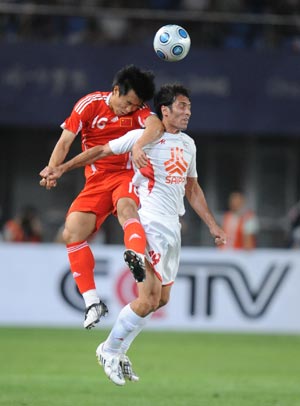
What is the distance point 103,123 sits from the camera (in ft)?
35.7

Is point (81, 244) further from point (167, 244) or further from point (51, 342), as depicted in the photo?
point (51, 342)

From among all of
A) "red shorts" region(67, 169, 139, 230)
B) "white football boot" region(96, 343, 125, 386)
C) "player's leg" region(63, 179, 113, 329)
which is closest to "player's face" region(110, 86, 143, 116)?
"red shorts" region(67, 169, 139, 230)

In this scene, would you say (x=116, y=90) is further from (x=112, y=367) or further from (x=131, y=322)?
(x=112, y=367)

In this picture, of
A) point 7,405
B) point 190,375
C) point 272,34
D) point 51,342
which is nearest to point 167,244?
point 7,405

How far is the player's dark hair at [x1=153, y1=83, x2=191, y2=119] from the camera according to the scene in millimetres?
10555

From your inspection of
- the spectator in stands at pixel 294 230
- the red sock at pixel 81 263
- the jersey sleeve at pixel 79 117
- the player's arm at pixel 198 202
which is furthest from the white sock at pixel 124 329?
the spectator in stands at pixel 294 230

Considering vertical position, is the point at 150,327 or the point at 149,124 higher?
the point at 149,124

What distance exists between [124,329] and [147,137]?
1.72 metres

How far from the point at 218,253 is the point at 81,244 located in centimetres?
798

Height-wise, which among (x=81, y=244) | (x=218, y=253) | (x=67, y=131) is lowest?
(x=218, y=253)

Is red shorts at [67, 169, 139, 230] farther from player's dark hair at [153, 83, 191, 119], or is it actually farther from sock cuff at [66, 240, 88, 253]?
player's dark hair at [153, 83, 191, 119]

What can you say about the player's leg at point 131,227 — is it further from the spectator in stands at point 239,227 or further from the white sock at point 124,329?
the spectator in stands at point 239,227

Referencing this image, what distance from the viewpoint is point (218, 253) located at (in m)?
18.7

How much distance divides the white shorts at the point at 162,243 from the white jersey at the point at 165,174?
0.25 feet
